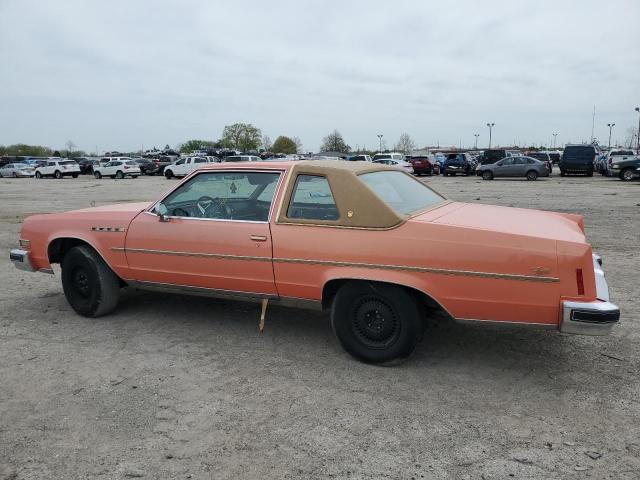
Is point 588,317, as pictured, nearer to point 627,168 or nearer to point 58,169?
point 627,168

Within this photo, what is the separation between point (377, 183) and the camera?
415cm

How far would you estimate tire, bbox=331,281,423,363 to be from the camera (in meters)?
3.67

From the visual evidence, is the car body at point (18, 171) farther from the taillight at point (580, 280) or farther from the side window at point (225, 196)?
the taillight at point (580, 280)

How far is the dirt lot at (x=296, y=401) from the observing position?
271cm

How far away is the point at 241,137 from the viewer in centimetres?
13125

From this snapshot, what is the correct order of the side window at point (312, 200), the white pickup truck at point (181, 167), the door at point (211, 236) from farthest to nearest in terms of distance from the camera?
the white pickup truck at point (181, 167) → the door at point (211, 236) → the side window at point (312, 200)

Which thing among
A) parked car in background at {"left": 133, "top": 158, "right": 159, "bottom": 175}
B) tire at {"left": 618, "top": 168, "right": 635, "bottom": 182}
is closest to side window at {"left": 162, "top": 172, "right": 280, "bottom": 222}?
tire at {"left": 618, "top": 168, "right": 635, "bottom": 182}

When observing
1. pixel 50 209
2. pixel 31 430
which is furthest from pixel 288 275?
pixel 50 209

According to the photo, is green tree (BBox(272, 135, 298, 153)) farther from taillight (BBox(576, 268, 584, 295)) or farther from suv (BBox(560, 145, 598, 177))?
taillight (BBox(576, 268, 584, 295))

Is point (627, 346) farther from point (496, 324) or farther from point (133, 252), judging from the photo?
point (133, 252)

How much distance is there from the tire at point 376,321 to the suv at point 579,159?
31.4 metres

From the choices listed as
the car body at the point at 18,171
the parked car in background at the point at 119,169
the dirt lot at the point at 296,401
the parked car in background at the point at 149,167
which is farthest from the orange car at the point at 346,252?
the car body at the point at 18,171

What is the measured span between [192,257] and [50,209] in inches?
537

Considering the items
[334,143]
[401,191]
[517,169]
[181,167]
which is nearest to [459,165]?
[517,169]
